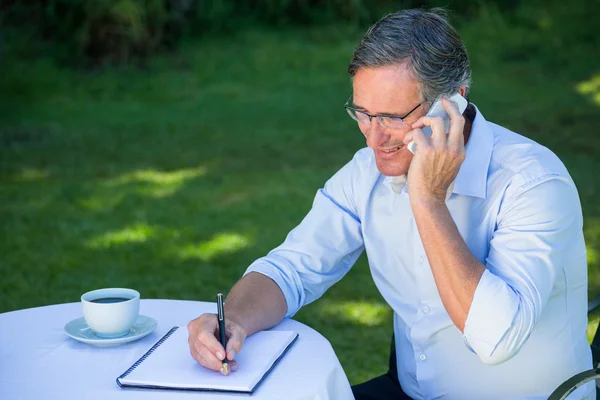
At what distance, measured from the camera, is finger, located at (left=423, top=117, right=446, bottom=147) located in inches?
84.6

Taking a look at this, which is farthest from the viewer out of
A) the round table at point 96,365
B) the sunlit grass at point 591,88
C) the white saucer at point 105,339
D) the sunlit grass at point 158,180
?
the sunlit grass at point 591,88

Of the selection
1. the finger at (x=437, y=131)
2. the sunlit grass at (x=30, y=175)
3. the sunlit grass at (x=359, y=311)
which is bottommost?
the sunlit grass at (x=30, y=175)

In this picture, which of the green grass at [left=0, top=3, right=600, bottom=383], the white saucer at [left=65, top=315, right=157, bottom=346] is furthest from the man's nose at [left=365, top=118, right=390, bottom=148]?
the green grass at [left=0, top=3, right=600, bottom=383]

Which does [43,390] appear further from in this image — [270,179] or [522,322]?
[270,179]

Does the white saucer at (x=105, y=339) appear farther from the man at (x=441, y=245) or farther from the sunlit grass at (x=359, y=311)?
the sunlit grass at (x=359, y=311)

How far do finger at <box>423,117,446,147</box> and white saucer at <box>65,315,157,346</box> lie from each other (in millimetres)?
786

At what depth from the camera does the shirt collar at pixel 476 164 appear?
2318 mm

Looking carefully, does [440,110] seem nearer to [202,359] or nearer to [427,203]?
[427,203]

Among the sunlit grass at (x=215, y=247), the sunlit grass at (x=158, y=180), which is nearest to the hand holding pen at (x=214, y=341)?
the sunlit grass at (x=215, y=247)

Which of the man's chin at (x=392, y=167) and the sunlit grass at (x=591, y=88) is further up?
the man's chin at (x=392, y=167)

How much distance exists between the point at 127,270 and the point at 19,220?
130 centimetres

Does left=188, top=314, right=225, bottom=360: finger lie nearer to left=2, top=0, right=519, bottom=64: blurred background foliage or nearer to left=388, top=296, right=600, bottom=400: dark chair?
left=388, top=296, right=600, bottom=400: dark chair

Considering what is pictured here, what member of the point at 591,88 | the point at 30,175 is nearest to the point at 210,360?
the point at 30,175

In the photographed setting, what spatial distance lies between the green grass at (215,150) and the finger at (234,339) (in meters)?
2.20
